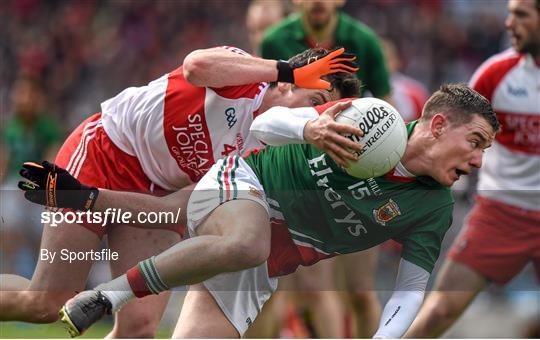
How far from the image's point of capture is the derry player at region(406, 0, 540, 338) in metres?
7.55

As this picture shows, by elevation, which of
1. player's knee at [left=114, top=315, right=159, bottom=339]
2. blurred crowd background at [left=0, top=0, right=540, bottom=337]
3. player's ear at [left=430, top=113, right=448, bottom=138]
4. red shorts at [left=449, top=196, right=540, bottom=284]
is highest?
player's ear at [left=430, top=113, right=448, bottom=138]

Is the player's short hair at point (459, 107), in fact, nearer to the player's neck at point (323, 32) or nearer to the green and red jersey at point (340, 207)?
the green and red jersey at point (340, 207)

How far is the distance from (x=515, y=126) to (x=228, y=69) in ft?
8.51

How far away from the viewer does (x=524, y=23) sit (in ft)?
25.4

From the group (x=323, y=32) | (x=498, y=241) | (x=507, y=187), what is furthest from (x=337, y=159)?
(x=323, y=32)

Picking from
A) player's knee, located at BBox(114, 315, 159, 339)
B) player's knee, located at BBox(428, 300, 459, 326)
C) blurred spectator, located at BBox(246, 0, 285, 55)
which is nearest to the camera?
player's knee, located at BBox(114, 315, 159, 339)

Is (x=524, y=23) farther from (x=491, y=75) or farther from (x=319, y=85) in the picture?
(x=319, y=85)

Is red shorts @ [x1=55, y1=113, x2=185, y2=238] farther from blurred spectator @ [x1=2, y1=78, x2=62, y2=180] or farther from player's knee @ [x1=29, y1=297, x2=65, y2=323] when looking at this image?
blurred spectator @ [x1=2, y1=78, x2=62, y2=180]

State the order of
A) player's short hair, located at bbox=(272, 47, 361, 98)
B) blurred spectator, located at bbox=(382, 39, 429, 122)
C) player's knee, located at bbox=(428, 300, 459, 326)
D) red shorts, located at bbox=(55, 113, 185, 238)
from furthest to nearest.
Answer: blurred spectator, located at bbox=(382, 39, 429, 122)
player's knee, located at bbox=(428, 300, 459, 326)
red shorts, located at bbox=(55, 113, 185, 238)
player's short hair, located at bbox=(272, 47, 361, 98)

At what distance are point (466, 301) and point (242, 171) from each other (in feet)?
7.38

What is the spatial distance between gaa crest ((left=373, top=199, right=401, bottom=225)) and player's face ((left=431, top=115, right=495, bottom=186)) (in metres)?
0.24

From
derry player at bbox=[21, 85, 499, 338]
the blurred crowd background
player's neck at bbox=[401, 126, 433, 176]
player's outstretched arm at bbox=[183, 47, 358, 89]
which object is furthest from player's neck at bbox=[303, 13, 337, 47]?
the blurred crowd background

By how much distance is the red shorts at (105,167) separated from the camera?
20.8 ft

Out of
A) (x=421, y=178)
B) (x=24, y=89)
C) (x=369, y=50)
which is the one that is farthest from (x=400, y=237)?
(x=24, y=89)
